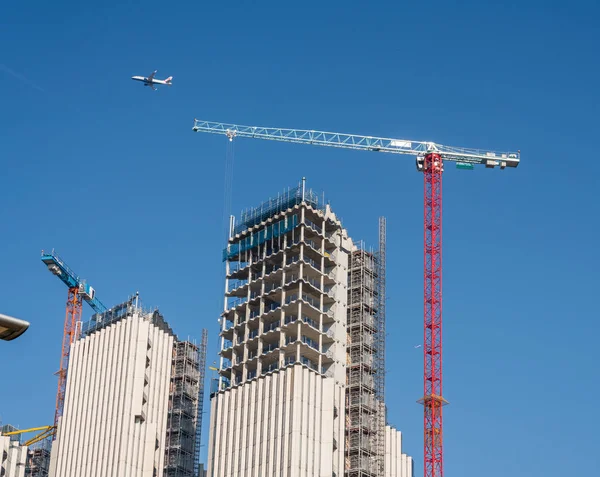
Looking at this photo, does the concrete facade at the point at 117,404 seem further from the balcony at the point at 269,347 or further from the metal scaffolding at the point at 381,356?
the metal scaffolding at the point at 381,356

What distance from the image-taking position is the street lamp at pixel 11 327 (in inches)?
1214

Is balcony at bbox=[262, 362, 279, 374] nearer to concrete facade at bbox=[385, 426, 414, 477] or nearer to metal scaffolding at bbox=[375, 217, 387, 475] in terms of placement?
metal scaffolding at bbox=[375, 217, 387, 475]

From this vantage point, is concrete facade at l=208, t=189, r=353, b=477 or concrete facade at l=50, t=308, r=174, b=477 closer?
concrete facade at l=208, t=189, r=353, b=477

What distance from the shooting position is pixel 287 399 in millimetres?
162625

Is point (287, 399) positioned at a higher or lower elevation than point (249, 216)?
lower

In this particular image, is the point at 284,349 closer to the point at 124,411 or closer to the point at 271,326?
the point at 271,326

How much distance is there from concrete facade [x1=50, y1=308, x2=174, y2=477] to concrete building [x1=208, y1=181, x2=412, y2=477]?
1675 cm

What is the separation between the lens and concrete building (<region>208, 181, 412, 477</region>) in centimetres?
16262

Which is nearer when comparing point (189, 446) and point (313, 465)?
point (313, 465)

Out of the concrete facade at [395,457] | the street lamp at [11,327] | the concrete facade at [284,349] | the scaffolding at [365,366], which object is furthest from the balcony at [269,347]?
the street lamp at [11,327]

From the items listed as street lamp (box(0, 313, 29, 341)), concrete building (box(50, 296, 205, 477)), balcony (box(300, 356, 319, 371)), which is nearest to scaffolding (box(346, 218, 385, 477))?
balcony (box(300, 356, 319, 371))

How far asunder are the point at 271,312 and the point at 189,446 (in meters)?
36.6

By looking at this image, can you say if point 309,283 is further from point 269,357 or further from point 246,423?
point 246,423

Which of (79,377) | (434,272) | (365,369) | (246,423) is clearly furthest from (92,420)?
(434,272)
